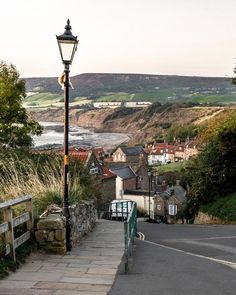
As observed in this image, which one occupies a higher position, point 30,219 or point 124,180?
point 30,219

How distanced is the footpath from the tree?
22.2m

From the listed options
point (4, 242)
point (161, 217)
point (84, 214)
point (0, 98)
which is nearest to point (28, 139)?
point (0, 98)

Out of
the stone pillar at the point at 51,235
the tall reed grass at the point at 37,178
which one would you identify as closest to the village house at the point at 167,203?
the tall reed grass at the point at 37,178

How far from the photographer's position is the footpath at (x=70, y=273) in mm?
7297

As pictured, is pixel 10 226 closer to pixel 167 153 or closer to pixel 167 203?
pixel 167 203

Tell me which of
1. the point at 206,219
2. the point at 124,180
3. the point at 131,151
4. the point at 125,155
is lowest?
the point at 124,180

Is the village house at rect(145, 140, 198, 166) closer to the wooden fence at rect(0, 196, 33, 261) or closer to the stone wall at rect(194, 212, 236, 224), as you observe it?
the stone wall at rect(194, 212, 236, 224)

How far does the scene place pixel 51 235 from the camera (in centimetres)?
1022

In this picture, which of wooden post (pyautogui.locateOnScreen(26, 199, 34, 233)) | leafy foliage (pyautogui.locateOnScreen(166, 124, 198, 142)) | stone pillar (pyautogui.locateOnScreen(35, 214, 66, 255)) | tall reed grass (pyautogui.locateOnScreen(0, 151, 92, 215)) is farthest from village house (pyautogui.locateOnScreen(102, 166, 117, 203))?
leafy foliage (pyautogui.locateOnScreen(166, 124, 198, 142))

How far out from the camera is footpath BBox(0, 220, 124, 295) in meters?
7.30

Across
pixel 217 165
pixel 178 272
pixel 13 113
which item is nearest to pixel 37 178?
pixel 178 272

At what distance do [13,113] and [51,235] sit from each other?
24.8 metres

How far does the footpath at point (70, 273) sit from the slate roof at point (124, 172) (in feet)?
223

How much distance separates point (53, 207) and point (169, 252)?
9.33ft
